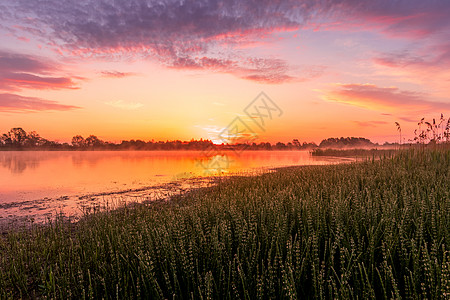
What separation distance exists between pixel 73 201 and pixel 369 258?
1195 centimetres

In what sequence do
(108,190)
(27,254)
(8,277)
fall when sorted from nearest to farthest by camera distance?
(8,277)
(27,254)
(108,190)

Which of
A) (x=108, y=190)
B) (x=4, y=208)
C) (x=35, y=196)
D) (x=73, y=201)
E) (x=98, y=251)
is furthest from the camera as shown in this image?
(x=108, y=190)

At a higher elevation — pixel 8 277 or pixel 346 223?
pixel 346 223

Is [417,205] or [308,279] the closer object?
[308,279]

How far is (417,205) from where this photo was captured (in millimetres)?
4859

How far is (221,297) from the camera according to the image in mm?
3064

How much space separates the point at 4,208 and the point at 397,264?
13163 mm

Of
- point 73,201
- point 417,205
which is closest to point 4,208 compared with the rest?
point 73,201

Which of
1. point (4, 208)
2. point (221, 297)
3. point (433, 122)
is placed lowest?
point (4, 208)

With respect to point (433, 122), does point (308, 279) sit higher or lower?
lower

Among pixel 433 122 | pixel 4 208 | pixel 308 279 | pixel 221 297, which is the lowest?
pixel 4 208

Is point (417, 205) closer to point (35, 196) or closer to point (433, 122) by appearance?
point (433, 122)

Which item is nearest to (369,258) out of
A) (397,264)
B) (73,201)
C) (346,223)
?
(397,264)

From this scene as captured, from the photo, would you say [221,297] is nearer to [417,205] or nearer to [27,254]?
[417,205]
